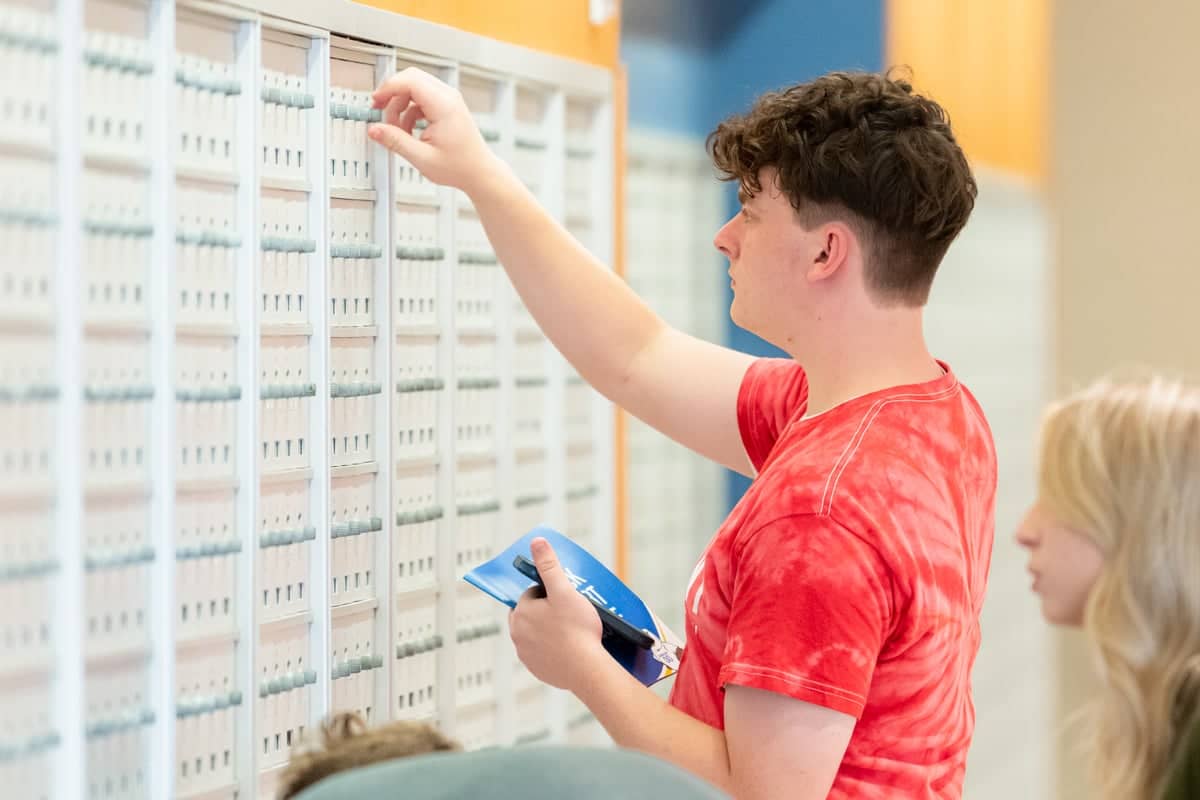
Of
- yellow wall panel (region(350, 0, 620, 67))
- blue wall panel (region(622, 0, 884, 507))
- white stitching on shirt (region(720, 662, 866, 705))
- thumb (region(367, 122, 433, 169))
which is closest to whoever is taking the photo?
white stitching on shirt (region(720, 662, 866, 705))

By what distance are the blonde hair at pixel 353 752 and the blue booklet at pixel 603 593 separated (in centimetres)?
31

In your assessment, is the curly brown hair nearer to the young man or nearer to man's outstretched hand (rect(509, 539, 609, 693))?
the young man

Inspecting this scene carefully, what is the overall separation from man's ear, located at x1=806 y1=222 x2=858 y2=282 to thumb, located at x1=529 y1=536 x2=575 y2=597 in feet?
1.13

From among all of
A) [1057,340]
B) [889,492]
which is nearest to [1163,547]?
[889,492]

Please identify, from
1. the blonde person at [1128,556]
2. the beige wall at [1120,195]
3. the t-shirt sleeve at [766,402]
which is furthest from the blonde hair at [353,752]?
the beige wall at [1120,195]

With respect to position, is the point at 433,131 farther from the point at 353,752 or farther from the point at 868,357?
the point at 353,752

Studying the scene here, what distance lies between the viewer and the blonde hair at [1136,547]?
1.38m

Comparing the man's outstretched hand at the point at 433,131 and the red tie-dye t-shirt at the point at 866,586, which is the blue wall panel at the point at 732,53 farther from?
the red tie-dye t-shirt at the point at 866,586

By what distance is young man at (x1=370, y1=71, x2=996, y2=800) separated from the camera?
104 cm

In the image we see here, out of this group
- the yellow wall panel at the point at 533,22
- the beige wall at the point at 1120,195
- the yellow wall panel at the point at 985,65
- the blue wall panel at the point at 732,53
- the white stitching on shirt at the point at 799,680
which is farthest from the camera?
the beige wall at the point at 1120,195

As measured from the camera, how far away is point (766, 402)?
1412 millimetres

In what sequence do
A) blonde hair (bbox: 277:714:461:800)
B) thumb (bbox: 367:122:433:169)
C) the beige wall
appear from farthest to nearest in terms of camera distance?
the beige wall, thumb (bbox: 367:122:433:169), blonde hair (bbox: 277:714:461:800)

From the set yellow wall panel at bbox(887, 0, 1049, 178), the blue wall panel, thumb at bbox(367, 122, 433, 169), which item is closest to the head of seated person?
thumb at bbox(367, 122, 433, 169)

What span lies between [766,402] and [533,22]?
516mm
